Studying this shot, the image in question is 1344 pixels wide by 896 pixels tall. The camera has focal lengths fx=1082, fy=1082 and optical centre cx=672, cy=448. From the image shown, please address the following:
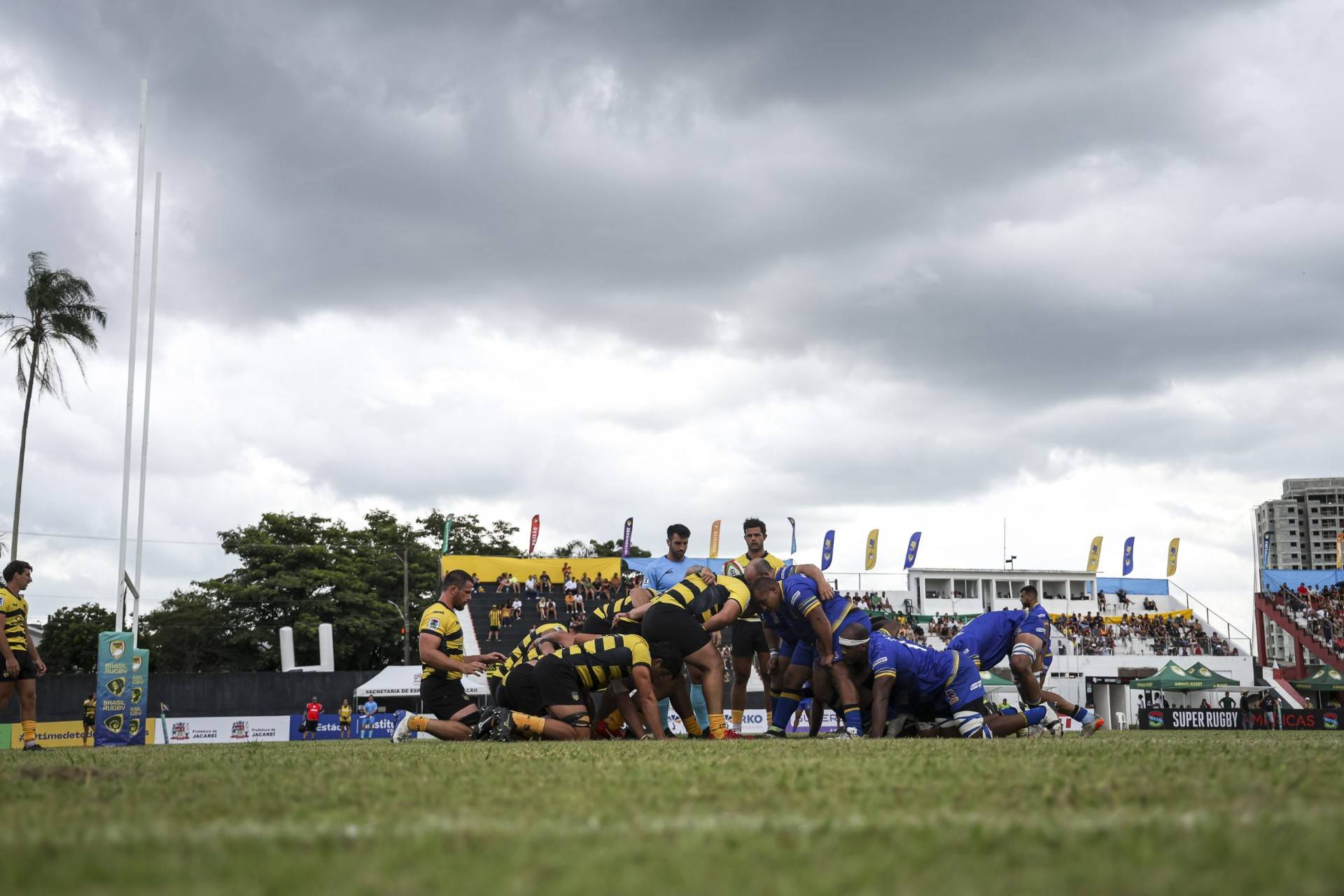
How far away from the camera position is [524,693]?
34.1 feet

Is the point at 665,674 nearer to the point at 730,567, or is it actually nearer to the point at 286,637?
the point at 730,567

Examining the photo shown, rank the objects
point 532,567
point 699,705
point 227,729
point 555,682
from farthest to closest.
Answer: point 532,567
point 227,729
point 699,705
point 555,682

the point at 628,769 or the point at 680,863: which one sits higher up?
the point at 680,863

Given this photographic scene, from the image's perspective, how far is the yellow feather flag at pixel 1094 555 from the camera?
232ft

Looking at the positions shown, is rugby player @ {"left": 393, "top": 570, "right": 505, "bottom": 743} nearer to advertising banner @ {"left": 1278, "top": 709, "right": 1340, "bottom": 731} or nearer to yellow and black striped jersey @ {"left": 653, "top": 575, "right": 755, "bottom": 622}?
yellow and black striped jersey @ {"left": 653, "top": 575, "right": 755, "bottom": 622}

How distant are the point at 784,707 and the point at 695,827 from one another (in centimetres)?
874

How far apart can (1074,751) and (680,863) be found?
4.86m

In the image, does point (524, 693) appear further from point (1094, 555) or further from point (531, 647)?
point (1094, 555)

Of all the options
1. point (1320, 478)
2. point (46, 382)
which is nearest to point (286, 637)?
point (46, 382)

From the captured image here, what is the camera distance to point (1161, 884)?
2.37 m

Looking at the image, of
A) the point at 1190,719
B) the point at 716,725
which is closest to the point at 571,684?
the point at 716,725

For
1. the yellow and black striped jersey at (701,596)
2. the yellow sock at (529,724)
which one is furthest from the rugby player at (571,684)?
the yellow and black striped jersey at (701,596)

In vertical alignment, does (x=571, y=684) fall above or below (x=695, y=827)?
below

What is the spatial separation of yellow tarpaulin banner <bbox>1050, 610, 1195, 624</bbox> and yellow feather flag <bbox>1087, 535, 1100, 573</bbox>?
8773 millimetres
